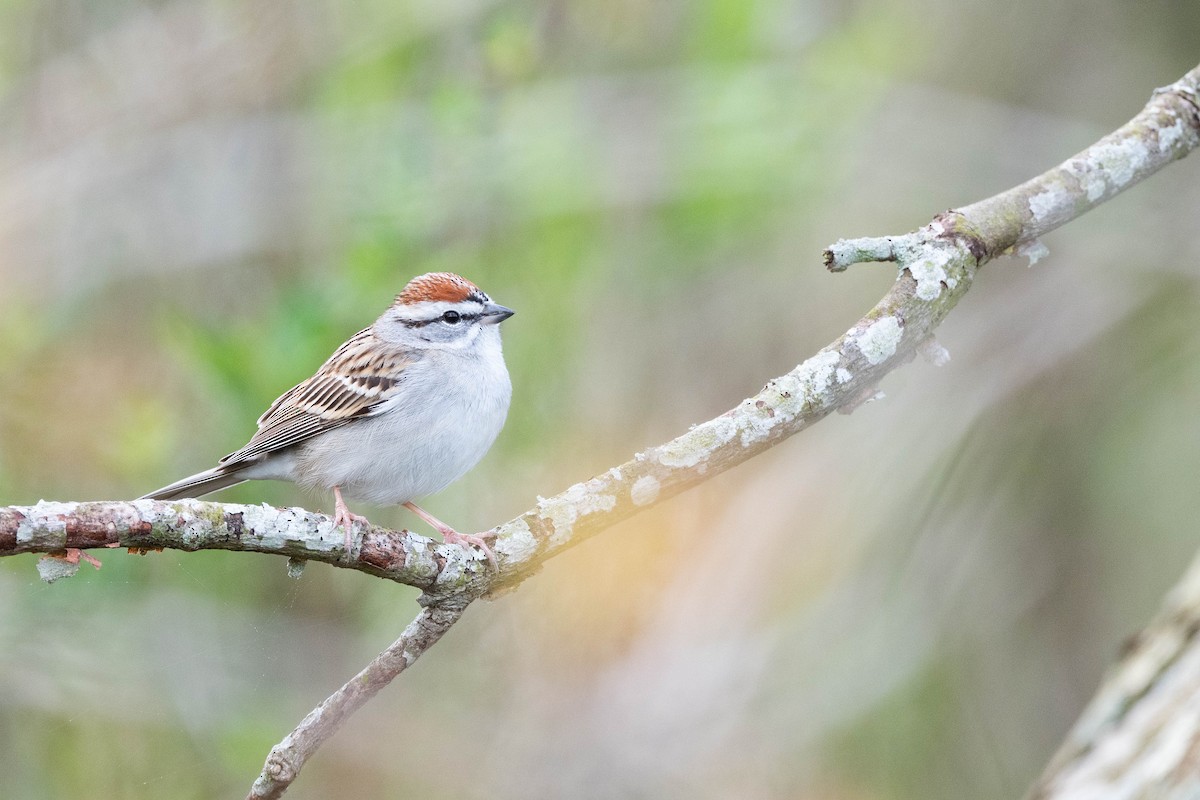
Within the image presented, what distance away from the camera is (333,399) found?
12.9 feet

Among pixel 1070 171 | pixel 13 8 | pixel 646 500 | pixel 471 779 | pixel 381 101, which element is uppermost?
pixel 13 8

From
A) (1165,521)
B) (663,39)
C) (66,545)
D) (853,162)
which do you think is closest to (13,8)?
(663,39)

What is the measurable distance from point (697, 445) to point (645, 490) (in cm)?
16

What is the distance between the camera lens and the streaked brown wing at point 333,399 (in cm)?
384

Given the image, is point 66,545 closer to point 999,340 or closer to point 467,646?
point 467,646

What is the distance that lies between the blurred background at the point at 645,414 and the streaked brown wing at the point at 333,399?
0.68 meters

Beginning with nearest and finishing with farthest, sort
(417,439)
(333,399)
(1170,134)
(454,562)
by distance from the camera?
1. (454,562)
2. (1170,134)
3. (417,439)
4. (333,399)

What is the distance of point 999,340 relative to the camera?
17.9 feet

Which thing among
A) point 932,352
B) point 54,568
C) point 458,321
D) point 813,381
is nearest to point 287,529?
point 54,568

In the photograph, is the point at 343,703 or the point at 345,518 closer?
the point at 343,703

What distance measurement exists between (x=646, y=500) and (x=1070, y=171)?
4.96ft

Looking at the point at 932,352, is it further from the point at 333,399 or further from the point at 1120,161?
the point at 333,399

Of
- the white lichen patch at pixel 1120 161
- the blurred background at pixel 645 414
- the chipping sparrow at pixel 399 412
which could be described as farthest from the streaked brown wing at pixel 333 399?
the white lichen patch at pixel 1120 161

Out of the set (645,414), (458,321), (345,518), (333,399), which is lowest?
(345,518)
